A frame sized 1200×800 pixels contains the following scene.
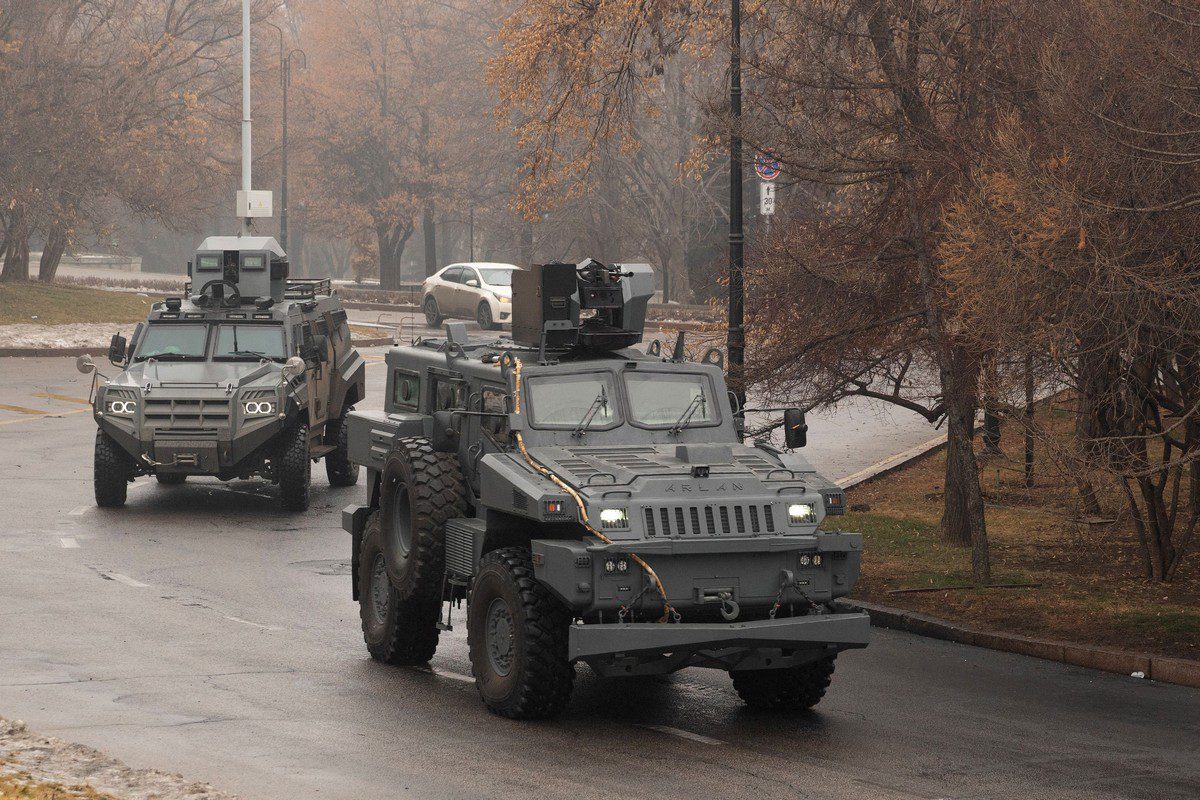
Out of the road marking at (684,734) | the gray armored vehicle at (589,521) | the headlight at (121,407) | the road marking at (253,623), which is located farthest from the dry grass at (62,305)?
the road marking at (684,734)

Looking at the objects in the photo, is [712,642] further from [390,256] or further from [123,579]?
[390,256]

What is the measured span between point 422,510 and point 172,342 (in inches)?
372

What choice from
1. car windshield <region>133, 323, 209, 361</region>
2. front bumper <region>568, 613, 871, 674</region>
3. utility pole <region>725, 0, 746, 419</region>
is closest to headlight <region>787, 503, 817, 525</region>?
front bumper <region>568, 613, 871, 674</region>

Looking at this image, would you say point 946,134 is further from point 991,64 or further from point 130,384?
point 130,384

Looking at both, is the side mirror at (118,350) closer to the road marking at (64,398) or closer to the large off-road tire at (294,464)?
the large off-road tire at (294,464)

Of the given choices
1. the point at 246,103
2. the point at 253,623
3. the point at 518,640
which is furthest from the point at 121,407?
the point at 246,103

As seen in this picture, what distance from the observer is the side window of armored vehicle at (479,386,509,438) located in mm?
11258

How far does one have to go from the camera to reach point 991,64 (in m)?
14.3

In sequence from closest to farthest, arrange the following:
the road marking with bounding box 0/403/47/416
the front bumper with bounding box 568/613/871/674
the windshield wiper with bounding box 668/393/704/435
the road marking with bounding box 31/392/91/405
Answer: the front bumper with bounding box 568/613/871/674 < the windshield wiper with bounding box 668/393/704/435 < the road marking with bounding box 0/403/47/416 < the road marking with bounding box 31/392/91/405

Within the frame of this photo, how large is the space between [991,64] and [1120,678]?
5.32m

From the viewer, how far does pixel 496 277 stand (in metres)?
46.6

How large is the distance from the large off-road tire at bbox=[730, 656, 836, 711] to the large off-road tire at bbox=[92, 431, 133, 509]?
10.2m

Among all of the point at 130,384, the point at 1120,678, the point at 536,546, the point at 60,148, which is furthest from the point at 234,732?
the point at 60,148

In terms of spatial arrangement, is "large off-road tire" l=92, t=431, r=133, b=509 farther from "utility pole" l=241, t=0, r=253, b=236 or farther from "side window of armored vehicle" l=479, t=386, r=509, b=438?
"utility pole" l=241, t=0, r=253, b=236
